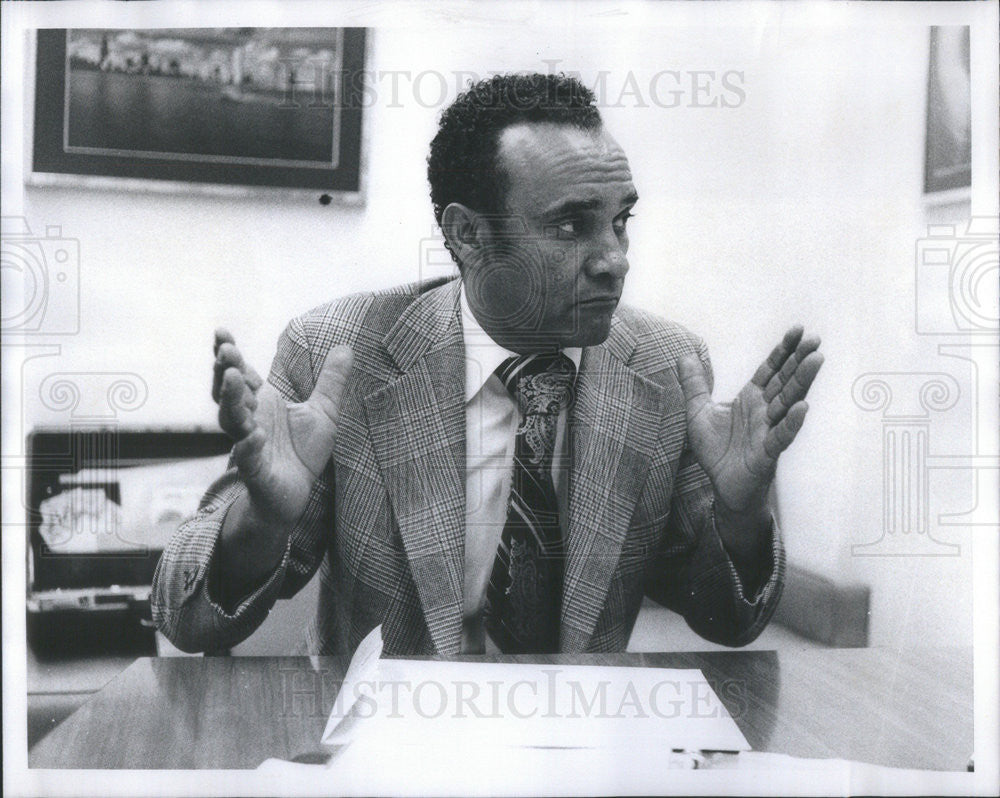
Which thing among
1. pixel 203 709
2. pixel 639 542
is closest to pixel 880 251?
pixel 639 542

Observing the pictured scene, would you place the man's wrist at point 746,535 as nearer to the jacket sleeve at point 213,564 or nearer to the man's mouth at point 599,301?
the man's mouth at point 599,301

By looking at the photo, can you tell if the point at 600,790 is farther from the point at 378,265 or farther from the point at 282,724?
the point at 378,265

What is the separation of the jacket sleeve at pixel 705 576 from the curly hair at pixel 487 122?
15.9 inches

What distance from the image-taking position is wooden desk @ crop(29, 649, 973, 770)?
1378 millimetres

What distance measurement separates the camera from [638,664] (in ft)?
5.06

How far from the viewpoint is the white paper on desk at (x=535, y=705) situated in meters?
1.47

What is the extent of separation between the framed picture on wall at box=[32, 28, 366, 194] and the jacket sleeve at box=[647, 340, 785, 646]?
674 millimetres

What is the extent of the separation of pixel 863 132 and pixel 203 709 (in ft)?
4.32


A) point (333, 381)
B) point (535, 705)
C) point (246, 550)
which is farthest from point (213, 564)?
point (535, 705)

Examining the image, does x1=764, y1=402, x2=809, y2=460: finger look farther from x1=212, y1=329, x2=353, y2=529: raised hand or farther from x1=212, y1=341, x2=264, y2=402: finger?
x1=212, y1=341, x2=264, y2=402: finger

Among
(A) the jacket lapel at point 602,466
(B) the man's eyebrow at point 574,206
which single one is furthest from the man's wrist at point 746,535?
(B) the man's eyebrow at point 574,206
